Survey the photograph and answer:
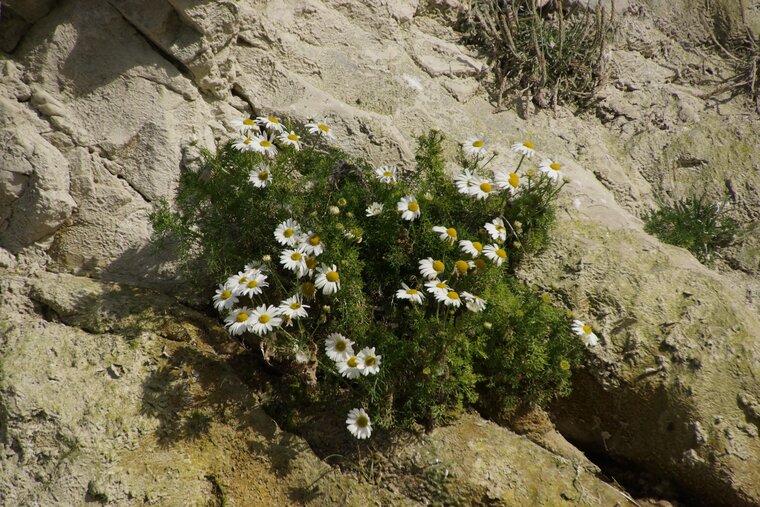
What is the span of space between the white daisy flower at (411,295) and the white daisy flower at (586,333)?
0.98 meters

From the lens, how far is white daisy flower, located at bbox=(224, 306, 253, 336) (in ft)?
10.5

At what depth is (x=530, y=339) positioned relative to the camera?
355 cm

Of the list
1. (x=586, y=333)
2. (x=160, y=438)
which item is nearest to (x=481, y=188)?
(x=586, y=333)

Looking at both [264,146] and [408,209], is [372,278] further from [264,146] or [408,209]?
[264,146]

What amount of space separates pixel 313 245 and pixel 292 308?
377mm

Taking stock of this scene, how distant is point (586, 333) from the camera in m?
3.62

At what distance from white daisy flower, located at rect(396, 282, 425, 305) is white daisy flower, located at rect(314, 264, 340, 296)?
373mm

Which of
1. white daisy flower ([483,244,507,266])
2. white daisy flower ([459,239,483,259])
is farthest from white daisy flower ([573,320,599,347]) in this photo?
white daisy flower ([459,239,483,259])

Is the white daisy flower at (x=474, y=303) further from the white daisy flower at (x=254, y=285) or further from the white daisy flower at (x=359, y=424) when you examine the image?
the white daisy flower at (x=254, y=285)

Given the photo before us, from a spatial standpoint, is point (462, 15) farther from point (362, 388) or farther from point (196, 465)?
point (196, 465)

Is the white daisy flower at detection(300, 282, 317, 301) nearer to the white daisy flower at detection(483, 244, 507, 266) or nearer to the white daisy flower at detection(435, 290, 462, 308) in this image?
the white daisy flower at detection(435, 290, 462, 308)

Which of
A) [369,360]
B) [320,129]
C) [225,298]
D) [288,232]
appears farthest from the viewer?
[320,129]

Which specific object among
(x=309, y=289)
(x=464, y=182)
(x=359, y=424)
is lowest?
(x=359, y=424)

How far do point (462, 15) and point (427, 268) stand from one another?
3.41 meters
